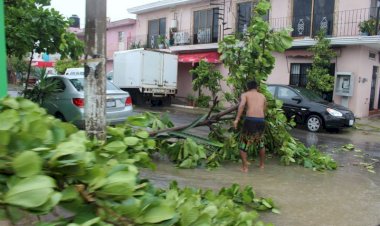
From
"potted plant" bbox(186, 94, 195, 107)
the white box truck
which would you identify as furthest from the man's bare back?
"potted plant" bbox(186, 94, 195, 107)

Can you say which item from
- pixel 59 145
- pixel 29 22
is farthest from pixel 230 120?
pixel 59 145

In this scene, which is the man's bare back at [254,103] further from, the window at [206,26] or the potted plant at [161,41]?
the potted plant at [161,41]

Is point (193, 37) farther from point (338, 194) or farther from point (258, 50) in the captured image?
point (338, 194)

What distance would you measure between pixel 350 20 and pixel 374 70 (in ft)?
9.79

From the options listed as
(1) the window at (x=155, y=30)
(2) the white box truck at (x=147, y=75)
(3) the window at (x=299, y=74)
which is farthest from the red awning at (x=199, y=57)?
(3) the window at (x=299, y=74)

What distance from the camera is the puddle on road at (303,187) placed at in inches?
196

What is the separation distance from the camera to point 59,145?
1.71 meters

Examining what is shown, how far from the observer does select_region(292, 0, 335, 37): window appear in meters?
18.4

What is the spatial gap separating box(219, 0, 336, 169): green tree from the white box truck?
1299cm

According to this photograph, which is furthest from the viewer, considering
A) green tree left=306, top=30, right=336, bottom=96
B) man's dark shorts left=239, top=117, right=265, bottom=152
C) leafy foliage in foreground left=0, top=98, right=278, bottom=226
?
green tree left=306, top=30, right=336, bottom=96

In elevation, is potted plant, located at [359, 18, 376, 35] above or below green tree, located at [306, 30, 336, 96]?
above

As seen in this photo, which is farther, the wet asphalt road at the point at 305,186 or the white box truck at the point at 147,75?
the white box truck at the point at 147,75

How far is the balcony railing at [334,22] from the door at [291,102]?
350 cm

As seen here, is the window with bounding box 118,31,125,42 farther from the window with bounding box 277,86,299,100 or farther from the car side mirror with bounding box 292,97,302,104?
the car side mirror with bounding box 292,97,302,104
